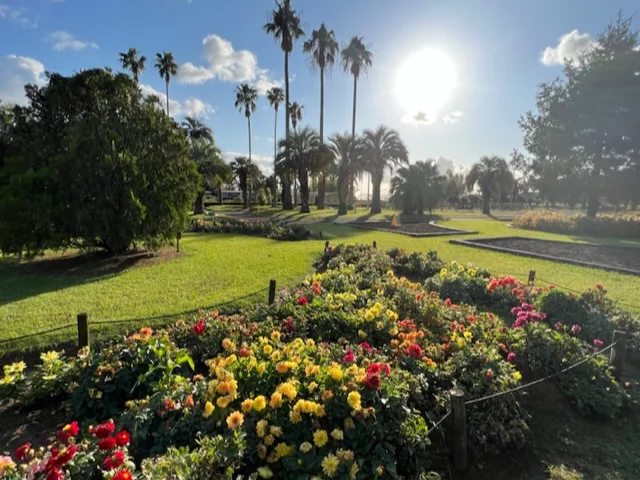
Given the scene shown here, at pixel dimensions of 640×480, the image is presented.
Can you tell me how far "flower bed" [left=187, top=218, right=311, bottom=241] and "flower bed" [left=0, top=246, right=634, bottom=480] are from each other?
1077 cm

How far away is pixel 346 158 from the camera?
105 ft

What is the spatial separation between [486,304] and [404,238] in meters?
9.33

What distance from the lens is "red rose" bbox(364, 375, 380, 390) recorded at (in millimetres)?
2398

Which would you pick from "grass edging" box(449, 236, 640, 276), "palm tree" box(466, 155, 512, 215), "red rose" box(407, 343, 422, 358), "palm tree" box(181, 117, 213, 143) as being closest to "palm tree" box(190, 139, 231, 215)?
"palm tree" box(181, 117, 213, 143)

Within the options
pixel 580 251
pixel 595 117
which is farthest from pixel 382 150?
pixel 580 251

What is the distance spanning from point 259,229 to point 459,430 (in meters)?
16.2

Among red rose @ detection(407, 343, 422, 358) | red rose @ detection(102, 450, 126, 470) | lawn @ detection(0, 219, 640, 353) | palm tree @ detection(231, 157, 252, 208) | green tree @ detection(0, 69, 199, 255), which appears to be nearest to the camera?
red rose @ detection(102, 450, 126, 470)

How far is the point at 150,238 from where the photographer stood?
10742 mm

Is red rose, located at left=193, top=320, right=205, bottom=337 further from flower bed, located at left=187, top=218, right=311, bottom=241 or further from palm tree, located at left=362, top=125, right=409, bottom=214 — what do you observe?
palm tree, located at left=362, top=125, right=409, bottom=214

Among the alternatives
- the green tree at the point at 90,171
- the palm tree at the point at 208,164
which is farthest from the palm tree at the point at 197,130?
the green tree at the point at 90,171

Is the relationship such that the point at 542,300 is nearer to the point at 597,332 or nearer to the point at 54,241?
the point at 597,332

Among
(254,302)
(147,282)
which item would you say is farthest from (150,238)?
(254,302)

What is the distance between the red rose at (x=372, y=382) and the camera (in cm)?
240

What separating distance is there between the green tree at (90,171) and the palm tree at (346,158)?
2089 cm
